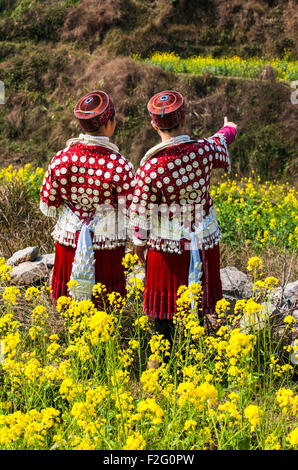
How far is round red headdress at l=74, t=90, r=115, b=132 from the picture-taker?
2.60m

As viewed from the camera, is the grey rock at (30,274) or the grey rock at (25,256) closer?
the grey rock at (30,274)

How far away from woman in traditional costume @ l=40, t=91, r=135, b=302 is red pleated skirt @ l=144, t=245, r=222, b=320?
234mm

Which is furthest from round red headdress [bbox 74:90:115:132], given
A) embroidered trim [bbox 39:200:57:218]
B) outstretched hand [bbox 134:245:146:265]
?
outstretched hand [bbox 134:245:146:265]

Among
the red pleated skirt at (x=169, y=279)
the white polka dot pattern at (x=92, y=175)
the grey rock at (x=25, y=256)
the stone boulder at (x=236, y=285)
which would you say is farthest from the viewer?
the grey rock at (x=25, y=256)

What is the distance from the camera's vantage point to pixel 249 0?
13.6 m

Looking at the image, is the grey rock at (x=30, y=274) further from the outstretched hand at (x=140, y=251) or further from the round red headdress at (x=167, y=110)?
the round red headdress at (x=167, y=110)

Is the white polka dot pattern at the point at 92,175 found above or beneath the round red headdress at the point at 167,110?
beneath

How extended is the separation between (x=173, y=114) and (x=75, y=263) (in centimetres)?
104

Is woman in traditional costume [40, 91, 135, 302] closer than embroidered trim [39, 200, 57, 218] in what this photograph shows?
Yes

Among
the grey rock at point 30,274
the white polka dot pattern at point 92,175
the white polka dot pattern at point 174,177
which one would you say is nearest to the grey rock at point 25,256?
the grey rock at point 30,274

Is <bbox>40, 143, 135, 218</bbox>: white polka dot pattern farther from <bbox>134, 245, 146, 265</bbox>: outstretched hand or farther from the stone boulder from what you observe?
the stone boulder

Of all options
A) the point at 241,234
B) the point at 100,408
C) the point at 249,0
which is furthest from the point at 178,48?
the point at 100,408

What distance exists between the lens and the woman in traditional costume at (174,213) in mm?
2578

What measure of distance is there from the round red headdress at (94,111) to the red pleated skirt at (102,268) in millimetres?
752
